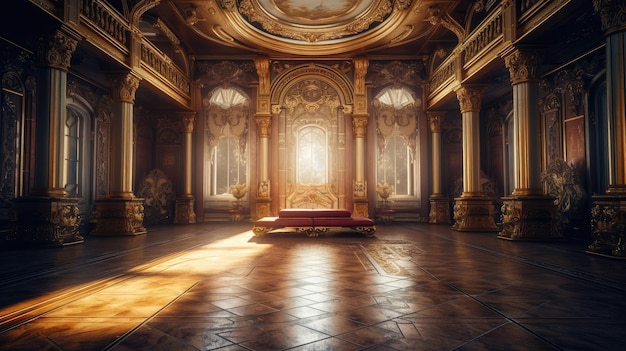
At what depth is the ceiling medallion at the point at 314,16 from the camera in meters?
10.7

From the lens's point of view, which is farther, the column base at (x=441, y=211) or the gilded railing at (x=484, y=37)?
the column base at (x=441, y=211)

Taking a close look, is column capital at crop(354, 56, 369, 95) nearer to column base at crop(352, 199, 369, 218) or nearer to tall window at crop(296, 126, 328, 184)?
tall window at crop(296, 126, 328, 184)

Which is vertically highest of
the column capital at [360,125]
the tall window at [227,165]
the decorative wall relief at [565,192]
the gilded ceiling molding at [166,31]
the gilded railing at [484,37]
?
the gilded ceiling molding at [166,31]

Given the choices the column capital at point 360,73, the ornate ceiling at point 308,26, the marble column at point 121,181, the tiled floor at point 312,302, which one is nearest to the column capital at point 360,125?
the column capital at point 360,73

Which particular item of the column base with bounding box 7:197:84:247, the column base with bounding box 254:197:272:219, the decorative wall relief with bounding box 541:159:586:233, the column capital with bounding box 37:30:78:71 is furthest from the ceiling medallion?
the column base with bounding box 7:197:84:247

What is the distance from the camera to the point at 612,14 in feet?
16.8

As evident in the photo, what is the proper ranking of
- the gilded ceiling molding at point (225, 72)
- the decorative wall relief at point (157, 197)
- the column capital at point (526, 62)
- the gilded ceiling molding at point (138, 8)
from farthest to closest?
the gilded ceiling molding at point (225, 72) → the decorative wall relief at point (157, 197) → the gilded ceiling molding at point (138, 8) → the column capital at point (526, 62)

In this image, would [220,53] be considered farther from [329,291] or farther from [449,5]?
[329,291]

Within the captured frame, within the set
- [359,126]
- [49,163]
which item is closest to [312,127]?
[359,126]

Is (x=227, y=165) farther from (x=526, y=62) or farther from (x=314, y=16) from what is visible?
(x=526, y=62)

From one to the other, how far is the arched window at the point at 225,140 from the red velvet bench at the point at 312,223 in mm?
5562

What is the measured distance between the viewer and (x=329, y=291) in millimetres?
3193

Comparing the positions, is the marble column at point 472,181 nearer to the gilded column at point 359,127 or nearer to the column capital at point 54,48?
the gilded column at point 359,127

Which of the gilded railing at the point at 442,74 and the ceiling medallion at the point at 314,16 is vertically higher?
the ceiling medallion at the point at 314,16
